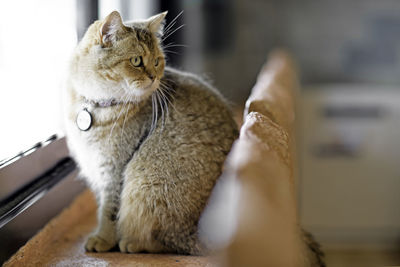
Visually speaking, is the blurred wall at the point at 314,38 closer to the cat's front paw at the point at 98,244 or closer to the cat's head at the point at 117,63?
the cat's head at the point at 117,63

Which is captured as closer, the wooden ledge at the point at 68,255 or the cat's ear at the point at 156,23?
the wooden ledge at the point at 68,255

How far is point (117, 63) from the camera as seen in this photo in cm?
103

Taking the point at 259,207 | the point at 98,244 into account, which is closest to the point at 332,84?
the point at 98,244

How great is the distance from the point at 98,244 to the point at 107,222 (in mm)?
56

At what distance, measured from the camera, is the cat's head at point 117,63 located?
3.36 ft

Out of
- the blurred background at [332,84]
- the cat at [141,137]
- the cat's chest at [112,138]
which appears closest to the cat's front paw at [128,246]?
the cat at [141,137]

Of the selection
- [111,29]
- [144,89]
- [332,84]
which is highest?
[111,29]

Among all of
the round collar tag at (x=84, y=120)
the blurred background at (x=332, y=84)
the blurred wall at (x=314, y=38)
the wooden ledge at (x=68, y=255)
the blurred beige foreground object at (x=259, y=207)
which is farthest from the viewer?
the blurred wall at (x=314, y=38)

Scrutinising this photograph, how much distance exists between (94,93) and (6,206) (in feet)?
1.01

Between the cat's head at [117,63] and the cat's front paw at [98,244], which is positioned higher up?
the cat's head at [117,63]

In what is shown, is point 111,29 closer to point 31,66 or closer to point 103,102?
point 103,102

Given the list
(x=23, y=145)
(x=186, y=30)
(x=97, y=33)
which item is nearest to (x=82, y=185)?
(x=23, y=145)

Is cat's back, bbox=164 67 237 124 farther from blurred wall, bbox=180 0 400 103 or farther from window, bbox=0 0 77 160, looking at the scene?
blurred wall, bbox=180 0 400 103

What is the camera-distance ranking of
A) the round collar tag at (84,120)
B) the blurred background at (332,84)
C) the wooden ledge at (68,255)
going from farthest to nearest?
1. the blurred background at (332,84)
2. the round collar tag at (84,120)
3. the wooden ledge at (68,255)
